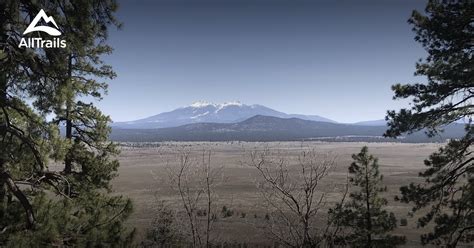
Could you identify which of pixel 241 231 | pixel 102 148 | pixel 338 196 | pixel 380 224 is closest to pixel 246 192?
pixel 338 196

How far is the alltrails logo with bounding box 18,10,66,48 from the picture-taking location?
6262 mm

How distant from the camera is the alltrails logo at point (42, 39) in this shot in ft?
20.5

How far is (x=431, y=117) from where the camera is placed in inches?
400

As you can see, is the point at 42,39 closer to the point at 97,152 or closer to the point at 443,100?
the point at 97,152

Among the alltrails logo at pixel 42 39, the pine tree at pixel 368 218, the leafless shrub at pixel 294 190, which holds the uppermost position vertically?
the alltrails logo at pixel 42 39

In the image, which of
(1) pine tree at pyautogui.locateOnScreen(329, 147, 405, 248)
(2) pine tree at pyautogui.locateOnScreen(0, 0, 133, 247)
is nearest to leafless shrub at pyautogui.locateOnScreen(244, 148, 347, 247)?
(2) pine tree at pyautogui.locateOnScreen(0, 0, 133, 247)

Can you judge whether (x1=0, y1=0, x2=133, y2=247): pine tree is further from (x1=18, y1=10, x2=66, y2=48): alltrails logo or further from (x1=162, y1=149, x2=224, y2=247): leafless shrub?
(x1=162, y1=149, x2=224, y2=247): leafless shrub

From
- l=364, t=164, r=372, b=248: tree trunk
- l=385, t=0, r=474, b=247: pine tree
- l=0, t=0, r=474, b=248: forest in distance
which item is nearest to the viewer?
l=0, t=0, r=474, b=248: forest in distance

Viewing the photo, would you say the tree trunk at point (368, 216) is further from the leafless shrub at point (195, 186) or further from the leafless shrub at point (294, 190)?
the leafless shrub at point (294, 190)

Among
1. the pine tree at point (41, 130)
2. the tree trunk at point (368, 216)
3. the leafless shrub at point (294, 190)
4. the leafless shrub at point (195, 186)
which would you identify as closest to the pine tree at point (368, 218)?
the tree trunk at point (368, 216)

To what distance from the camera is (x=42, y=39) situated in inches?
251

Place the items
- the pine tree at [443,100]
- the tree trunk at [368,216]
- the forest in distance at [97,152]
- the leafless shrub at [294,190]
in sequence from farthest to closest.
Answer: the tree trunk at [368,216]
the pine tree at [443,100]
the forest in distance at [97,152]
the leafless shrub at [294,190]

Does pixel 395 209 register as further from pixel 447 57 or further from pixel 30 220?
pixel 30 220

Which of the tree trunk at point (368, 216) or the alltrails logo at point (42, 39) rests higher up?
the alltrails logo at point (42, 39)
